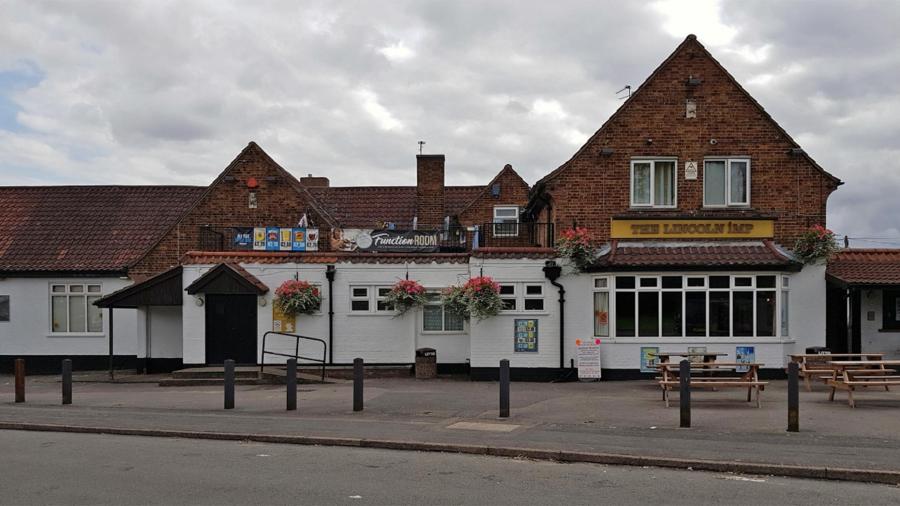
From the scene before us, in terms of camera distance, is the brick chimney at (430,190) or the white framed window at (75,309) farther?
the brick chimney at (430,190)

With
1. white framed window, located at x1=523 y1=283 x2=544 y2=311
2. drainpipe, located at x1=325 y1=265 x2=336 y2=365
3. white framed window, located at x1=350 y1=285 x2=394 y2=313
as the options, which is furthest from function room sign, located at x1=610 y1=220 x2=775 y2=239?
drainpipe, located at x1=325 y1=265 x2=336 y2=365

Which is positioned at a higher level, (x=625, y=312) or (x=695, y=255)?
(x=695, y=255)

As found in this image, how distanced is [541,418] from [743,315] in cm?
888

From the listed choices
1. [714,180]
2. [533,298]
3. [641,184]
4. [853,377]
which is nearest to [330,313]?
[533,298]

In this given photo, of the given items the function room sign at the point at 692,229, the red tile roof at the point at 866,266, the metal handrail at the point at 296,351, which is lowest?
the metal handrail at the point at 296,351

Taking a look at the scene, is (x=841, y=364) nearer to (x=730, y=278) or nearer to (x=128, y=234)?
(x=730, y=278)

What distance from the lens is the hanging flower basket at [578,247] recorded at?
2178 centimetres

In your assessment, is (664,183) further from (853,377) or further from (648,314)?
(853,377)

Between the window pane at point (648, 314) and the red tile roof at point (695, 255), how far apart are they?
3.02 feet

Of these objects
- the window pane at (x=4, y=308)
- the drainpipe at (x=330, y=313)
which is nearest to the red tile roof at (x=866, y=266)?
the drainpipe at (x=330, y=313)

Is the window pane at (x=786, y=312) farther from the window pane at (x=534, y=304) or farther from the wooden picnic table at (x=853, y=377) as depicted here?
the window pane at (x=534, y=304)

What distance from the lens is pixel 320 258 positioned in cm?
2392

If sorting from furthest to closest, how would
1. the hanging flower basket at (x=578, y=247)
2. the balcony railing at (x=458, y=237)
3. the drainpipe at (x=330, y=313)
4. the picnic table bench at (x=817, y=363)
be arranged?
the balcony railing at (x=458, y=237), the drainpipe at (x=330, y=313), the hanging flower basket at (x=578, y=247), the picnic table bench at (x=817, y=363)

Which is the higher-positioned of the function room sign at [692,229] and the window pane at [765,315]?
the function room sign at [692,229]
